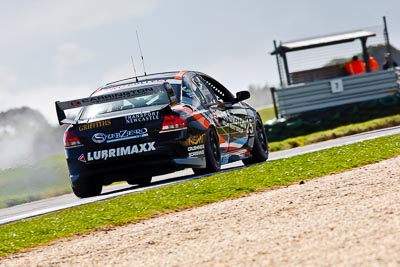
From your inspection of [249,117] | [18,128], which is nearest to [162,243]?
[249,117]

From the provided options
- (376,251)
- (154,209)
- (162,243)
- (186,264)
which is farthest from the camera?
(154,209)

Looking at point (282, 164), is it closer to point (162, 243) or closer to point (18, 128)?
point (162, 243)

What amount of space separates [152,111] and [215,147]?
1283 mm

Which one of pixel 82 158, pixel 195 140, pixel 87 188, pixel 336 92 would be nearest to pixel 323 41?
pixel 336 92

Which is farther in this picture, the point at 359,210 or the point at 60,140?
the point at 60,140

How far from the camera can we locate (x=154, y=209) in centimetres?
1197

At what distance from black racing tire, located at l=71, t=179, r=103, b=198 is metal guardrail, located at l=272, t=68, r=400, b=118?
56.2ft

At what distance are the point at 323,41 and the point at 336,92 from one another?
186 centimetres

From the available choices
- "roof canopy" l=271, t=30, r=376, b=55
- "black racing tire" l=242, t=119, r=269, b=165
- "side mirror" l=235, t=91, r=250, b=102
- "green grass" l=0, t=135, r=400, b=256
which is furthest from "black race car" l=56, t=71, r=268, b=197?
"roof canopy" l=271, t=30, r=376, b=55

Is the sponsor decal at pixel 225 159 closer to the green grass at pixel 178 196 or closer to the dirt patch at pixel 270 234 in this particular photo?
the green grass at pixel 178 196

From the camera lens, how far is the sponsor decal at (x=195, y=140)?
1430cm

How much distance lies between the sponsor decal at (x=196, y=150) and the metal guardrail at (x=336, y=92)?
17227 mm

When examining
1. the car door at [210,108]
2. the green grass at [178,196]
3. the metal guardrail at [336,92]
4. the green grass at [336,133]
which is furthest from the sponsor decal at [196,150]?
the metal guardrail at [336,92]

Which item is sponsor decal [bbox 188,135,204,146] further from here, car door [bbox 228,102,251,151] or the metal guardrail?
the metal guardrail
